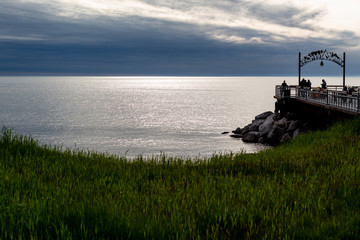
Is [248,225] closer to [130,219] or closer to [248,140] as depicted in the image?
[130,219]

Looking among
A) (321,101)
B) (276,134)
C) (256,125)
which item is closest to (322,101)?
(321,101)

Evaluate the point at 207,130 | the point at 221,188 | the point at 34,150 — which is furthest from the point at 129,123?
the point at 221,188

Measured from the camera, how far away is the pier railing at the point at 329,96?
74.1 feet

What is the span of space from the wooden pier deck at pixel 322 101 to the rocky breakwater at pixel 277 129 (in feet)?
4.50

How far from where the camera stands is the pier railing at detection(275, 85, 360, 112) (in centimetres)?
2259

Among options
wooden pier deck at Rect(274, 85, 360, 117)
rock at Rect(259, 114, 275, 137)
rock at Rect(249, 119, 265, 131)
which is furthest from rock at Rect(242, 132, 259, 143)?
wooden pier deck at Rect(274, 85, 360, 117)

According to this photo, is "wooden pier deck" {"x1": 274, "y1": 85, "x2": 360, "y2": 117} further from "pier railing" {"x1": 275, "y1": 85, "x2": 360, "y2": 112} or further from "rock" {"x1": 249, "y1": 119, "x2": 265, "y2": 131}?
"rock" {"x1": 249, "y1": 119, "x2": 265, "y2": 131}

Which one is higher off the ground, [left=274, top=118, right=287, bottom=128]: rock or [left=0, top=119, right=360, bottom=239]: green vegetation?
[left=0, top=119, right=360, bottom=239]: green vegetation

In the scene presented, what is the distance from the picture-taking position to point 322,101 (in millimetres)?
28234

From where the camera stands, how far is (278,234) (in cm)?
581

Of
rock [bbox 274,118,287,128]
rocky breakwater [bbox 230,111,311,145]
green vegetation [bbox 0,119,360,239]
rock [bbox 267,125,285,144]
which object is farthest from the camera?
rock [bbox 274,118,287,128]

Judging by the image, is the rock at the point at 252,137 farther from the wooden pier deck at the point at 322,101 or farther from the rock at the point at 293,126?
the rock at the point at 293,126

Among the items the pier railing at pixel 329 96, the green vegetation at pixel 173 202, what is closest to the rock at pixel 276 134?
the pier railing at pixel 329 96

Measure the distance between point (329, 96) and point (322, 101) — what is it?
2.20 meters
